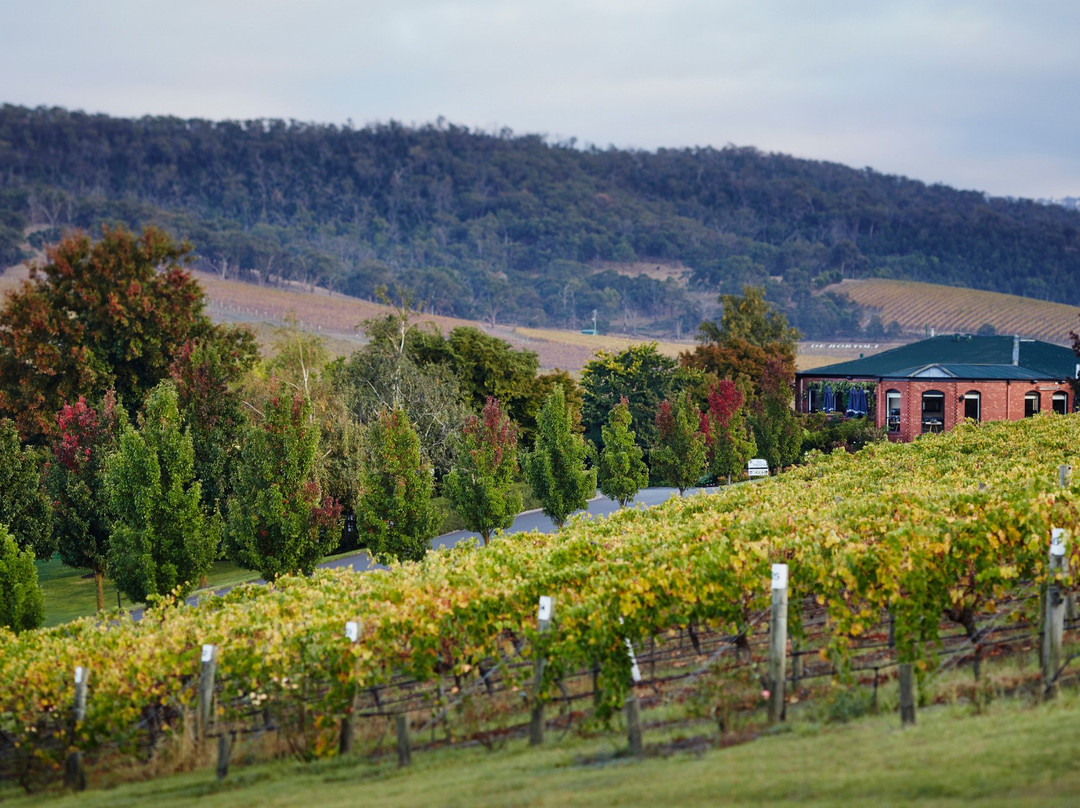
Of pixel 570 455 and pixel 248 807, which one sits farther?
pixel 570 455

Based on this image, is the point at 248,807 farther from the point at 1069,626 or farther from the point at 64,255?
the point at 64,255

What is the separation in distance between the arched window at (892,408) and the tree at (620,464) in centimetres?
2366

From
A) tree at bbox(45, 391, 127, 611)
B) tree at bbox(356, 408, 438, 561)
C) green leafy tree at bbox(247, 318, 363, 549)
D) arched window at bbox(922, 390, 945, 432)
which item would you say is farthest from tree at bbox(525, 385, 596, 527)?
arched window at bbox(922, 390, 945, 432)

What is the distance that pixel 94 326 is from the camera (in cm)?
4522

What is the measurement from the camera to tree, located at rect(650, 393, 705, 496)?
1816 inches

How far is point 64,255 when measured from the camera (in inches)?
1779

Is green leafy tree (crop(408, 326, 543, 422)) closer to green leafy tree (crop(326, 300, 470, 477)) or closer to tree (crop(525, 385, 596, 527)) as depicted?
green leafy tree (crop(326, 300, 470, 477))

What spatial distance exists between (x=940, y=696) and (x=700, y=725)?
8.10 feet

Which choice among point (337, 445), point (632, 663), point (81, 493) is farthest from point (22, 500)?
point (632, 663)

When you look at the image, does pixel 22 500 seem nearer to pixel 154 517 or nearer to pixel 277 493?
pixel 154 517

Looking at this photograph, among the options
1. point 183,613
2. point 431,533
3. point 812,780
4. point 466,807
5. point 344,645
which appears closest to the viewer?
point 812,780

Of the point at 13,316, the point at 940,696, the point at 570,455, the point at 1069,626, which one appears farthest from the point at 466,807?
the point at 13,316

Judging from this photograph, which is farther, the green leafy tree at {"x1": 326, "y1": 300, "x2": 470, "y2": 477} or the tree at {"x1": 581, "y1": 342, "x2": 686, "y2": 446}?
the tree at {"x1": 581, "y1": 342, "x2": 686, "y2": 446}

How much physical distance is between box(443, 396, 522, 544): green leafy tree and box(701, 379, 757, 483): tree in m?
17.0
